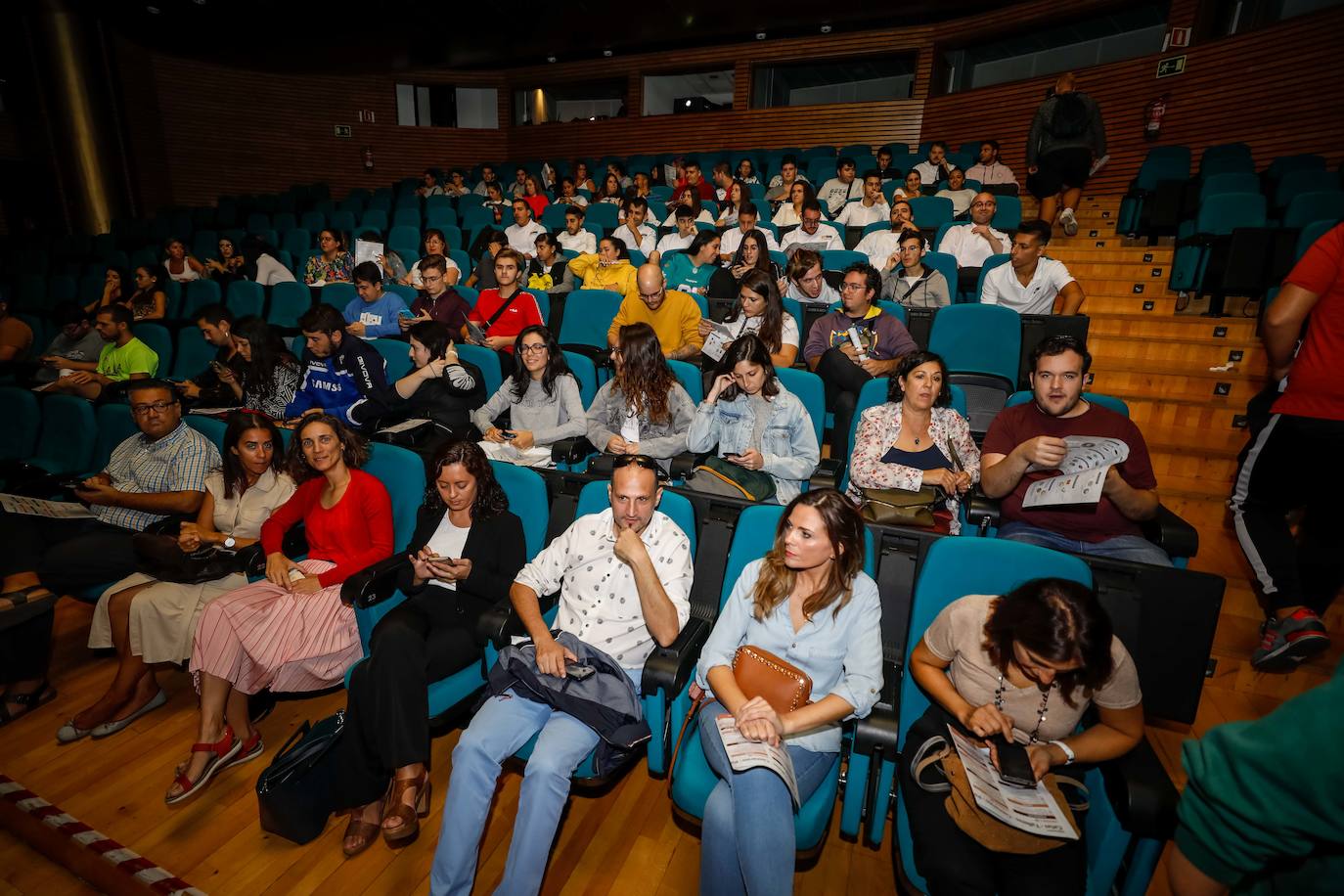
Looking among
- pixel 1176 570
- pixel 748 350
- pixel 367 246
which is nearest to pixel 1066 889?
pixel 1176 570

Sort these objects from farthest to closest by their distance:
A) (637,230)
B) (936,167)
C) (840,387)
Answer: (936,167) < (637,230) < (840,387)

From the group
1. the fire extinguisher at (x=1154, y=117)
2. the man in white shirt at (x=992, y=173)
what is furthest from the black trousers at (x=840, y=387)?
the fire extinguisher at (x=1154, y=117)

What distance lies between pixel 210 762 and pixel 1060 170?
22.2 feet

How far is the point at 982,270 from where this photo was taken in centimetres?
395

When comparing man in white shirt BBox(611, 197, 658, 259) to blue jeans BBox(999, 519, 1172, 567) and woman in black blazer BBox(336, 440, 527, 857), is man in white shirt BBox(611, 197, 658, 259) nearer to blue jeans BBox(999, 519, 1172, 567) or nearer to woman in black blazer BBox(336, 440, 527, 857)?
woman in black blazer BBox(336, 440, 527, 857)

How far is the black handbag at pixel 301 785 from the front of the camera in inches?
64.9

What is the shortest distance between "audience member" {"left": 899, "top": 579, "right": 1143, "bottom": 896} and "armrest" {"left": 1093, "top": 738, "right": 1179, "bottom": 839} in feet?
0.29

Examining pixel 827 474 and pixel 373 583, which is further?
pixel 827 474

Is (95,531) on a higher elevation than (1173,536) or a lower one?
lower

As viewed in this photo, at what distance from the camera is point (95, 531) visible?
250 cm

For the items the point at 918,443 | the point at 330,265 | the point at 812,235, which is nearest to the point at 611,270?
the point at 812,235

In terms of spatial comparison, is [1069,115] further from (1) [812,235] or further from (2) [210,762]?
(2) [210,762]

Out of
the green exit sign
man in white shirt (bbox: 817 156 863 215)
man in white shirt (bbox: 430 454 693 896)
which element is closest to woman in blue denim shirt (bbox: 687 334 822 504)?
man in white shirt (bbox: 430 454 693 896)

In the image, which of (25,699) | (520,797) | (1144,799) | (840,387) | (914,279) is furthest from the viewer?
(914,279)
